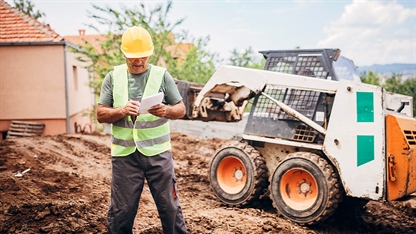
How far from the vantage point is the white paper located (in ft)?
11.5

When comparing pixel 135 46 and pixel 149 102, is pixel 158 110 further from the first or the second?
pixel 135 46

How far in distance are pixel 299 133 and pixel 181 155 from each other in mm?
4970

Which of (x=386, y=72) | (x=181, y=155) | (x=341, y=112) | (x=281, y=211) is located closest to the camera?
(x=341, y=112)

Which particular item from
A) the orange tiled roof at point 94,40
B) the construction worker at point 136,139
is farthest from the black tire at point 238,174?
the orange tiled roof at point 94,40

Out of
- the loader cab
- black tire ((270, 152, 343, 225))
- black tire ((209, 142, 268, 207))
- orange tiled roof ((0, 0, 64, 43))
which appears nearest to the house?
orange tiled roof ((0, 0, 64, 43))

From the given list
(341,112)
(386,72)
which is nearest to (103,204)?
(341,112)

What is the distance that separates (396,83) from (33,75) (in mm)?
14804

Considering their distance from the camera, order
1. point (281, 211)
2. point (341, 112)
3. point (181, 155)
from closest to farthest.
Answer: point (341, 112) < point (281, 211) < point (181, 155)

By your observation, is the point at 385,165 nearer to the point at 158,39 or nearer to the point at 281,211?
the point at 281,211

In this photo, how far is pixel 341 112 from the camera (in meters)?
5.50

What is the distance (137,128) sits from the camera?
3.81 meters

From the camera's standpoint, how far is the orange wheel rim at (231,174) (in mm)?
6555

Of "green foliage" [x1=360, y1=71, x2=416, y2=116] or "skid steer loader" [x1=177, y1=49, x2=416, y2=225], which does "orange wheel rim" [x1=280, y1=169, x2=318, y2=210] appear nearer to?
"skid steer loader" [x1=177, y1=49, x2=416, y2=225]

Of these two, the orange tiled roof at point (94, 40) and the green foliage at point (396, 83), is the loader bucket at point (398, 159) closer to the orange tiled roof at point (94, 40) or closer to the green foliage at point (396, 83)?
the orange tiled roof at point (94, 40)
